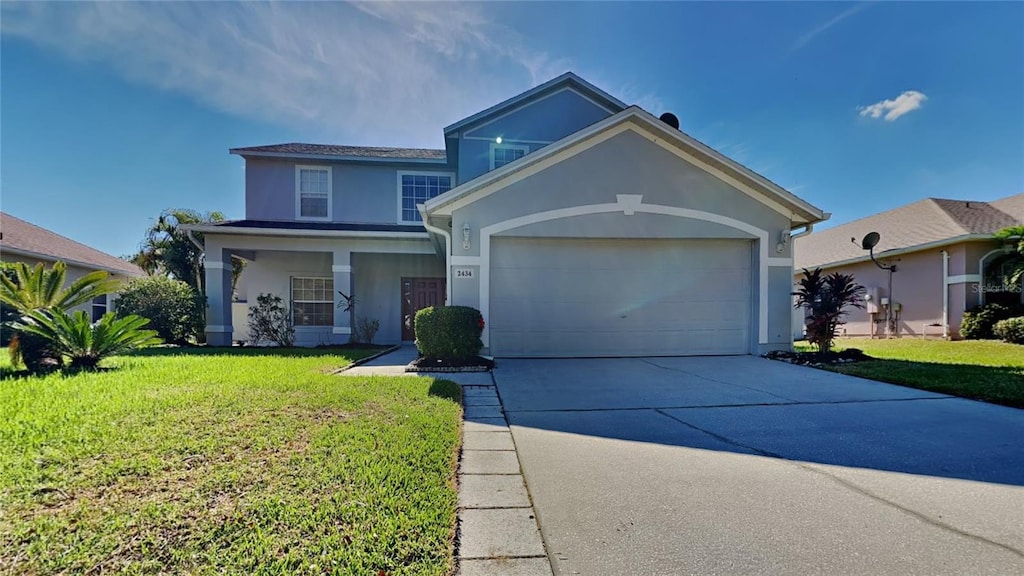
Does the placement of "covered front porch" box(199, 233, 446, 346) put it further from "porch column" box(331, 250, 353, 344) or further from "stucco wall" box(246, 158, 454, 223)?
"stucco wall" box(246, 158, 454, 223)

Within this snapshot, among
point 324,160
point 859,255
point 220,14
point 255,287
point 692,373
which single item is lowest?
point 692,373

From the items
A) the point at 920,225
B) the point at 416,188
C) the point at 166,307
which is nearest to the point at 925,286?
the point at 920,225

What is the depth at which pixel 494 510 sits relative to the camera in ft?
8.43

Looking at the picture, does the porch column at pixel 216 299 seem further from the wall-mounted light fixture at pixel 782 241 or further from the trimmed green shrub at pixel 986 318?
the trimmed green shrub at pixel 986 318

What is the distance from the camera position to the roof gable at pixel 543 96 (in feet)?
39.0

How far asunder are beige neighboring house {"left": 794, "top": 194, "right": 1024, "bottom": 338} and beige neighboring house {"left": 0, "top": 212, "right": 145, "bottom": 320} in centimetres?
2700

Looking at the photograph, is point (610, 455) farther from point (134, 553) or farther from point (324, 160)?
point (324, 160)

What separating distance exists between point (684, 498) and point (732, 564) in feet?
2.33

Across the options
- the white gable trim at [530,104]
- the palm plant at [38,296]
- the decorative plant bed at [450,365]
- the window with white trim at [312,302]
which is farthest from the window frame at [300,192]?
the decorative plant bed at [450,365]

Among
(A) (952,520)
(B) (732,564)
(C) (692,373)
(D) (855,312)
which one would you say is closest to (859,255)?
(D) (855,312)

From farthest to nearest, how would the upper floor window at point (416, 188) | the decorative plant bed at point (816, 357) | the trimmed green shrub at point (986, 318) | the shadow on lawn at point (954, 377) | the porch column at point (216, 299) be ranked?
the upper floor window at point (416, 188) → the trimmed green shrub at point (986, 318) → the porch column at point (216, 299) → the decorative plant bed at point (816, 357) → the shadow on lawn at point (954, 377)

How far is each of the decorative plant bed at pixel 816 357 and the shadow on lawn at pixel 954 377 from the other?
0.94 ft

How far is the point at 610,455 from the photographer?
3.56 metres

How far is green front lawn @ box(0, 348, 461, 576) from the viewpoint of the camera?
2014 mm
